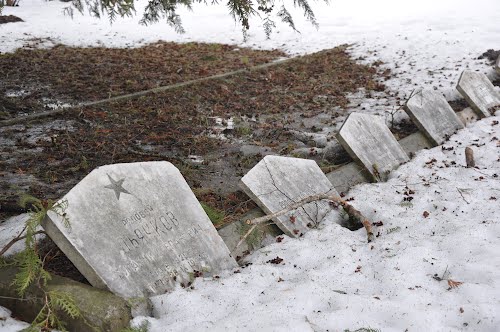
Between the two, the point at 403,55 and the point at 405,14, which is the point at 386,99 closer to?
the point at 403,55

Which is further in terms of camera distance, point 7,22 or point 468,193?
point 7,22

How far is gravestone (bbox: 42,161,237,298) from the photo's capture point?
8.70 feet

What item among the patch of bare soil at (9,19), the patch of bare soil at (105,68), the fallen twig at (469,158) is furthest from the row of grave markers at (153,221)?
the patch of bare soil at (9,19)

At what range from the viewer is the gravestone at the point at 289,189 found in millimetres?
3656

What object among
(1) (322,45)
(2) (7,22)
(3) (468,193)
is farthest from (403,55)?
(2) (7,22)

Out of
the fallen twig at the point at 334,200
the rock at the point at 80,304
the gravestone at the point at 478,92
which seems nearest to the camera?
the rock at the point at 80,304

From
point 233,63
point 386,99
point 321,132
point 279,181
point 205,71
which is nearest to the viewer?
point 279,181

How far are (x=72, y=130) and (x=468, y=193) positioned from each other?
4353mm

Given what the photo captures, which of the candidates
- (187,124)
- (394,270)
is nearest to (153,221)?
(394,270)

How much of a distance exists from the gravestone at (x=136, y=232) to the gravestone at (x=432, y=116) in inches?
131

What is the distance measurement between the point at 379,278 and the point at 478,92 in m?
4.62

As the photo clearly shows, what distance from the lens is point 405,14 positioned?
1296 cm

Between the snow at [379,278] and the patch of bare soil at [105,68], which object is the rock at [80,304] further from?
the patch of bare soil at [105,68]

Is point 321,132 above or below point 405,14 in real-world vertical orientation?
below
